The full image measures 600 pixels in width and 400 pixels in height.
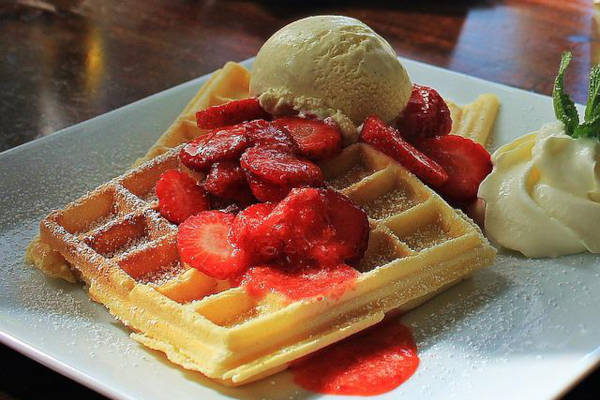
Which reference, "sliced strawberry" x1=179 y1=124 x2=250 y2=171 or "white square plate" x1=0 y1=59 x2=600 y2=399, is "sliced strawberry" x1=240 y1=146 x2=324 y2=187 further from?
"white square plate" x1=0 y1=59 x2=600 y2=399

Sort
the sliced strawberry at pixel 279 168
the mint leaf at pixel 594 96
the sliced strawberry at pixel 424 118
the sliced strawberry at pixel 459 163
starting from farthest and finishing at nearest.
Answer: the sliced strawberry at pixel 424 118, the sliced strawberry at pixel 459 163, the mint leaf at pixel 594 96, the sliced strawberry at pixel 279 168

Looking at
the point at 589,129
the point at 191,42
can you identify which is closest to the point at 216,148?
the point at 589,129

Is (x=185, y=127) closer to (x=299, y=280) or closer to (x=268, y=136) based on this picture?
(x=268, y=136)

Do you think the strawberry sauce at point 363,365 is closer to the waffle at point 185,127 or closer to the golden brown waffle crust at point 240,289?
the golden brown waffle crust at point 240,289

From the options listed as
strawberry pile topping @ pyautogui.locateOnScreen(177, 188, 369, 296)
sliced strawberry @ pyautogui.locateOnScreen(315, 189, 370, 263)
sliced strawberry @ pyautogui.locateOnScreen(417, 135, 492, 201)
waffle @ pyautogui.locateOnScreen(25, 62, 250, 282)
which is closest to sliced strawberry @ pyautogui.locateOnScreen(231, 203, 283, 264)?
strawberry pile topping @ pyautogui.locateOnScreen(177, 188, 369, 296)

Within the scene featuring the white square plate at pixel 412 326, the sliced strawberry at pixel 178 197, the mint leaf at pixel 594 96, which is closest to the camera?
the white square plate at pixel 412 326

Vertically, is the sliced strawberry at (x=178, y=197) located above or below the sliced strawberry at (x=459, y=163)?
below

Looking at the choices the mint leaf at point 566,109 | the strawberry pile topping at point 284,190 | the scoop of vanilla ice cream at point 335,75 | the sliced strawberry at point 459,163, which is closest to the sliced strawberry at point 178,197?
the strawberry pile topping at point 284,190
